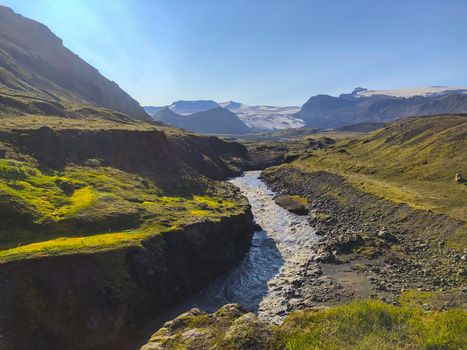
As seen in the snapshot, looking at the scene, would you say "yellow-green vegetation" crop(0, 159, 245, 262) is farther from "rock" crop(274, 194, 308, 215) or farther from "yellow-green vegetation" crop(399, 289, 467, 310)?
"yellow-green vegetation" crop(399, 289, 467, 310)

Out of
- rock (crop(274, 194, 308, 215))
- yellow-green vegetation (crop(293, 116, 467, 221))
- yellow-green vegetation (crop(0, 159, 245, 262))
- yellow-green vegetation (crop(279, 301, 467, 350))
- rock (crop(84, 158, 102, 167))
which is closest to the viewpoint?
yellow-green vegetation (crop(279, 301, 467, 350))

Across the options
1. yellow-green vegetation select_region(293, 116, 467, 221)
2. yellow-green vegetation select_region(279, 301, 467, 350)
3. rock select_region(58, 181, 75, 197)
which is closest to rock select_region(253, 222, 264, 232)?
yellow-green vegetation select_region(293, 116, 467, 221)

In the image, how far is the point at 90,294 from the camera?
34.5m

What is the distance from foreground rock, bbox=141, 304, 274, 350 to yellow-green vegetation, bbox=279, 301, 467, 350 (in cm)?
126

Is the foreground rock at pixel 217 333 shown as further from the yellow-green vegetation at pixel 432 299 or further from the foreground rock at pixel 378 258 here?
the yellow-green vegetation at pixel 432 299

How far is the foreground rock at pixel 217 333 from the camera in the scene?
19484 millimetres

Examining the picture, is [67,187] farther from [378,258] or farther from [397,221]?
[397,221]

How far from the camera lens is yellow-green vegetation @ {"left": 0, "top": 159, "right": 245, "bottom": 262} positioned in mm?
38688

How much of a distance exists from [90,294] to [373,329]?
85.3 ft

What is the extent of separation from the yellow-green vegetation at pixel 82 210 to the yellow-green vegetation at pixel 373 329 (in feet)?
84.7

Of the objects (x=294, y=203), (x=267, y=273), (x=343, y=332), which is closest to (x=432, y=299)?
(x=267, y=273)

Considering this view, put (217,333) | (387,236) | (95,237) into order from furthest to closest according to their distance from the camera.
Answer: (387,236), (95,237), (217,333)

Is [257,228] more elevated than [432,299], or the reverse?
[257,228]

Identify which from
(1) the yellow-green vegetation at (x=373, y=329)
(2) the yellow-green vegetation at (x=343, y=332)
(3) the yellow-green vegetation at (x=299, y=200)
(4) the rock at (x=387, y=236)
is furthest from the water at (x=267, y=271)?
(1) the yellow-green vegetation at (x=373, y=329)
